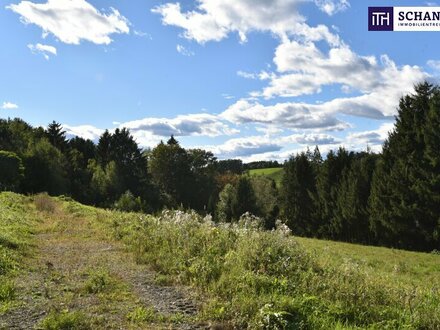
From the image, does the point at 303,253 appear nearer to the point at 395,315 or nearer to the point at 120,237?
the point at 395,315

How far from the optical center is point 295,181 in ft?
161

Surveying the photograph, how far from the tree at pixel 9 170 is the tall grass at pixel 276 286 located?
3411 centimetres

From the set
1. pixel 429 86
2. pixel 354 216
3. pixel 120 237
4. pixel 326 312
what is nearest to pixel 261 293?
pixel 326 312

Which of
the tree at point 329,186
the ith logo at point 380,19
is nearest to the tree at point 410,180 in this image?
the tree at point 329,186

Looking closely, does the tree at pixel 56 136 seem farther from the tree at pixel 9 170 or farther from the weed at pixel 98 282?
the weed at pixel 98 282

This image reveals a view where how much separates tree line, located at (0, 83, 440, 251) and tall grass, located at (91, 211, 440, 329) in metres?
3.90

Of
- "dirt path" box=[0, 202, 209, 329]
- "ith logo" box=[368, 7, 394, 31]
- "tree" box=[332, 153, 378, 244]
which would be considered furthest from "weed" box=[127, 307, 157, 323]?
"tree" box=[332, 153, 378, 244]

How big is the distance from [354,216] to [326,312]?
112 feet

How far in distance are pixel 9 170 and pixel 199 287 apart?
38.7m

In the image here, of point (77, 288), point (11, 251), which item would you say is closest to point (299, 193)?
point (11, 251)

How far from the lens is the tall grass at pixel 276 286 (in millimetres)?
6066

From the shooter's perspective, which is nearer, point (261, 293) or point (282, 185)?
point (261, 293)

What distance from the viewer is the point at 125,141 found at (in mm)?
72250

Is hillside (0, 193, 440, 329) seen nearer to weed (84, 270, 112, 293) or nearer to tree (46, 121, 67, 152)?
weed (84, 270, 112, 293)
